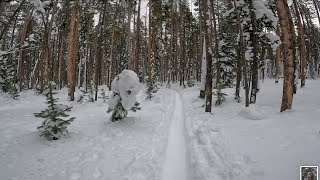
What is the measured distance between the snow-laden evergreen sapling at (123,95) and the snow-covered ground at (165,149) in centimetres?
47

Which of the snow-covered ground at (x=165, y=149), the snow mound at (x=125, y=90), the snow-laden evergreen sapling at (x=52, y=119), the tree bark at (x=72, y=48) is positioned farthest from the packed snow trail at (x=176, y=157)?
the tree bark at (x=72, y=48)

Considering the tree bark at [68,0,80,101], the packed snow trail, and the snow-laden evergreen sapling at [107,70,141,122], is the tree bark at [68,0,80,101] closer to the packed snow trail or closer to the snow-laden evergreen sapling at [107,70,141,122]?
the snow-laden evergreen sapling at [107,70,141,122]

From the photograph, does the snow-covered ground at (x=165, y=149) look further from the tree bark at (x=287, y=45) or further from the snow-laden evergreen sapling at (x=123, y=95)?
the tree bark at (x=287, y=45)

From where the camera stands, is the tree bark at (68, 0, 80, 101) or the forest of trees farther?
the tree bark at (68, 0, 80, 101)

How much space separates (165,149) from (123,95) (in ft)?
10.00

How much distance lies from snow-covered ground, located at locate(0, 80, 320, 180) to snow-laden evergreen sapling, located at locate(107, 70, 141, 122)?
472 millimetres

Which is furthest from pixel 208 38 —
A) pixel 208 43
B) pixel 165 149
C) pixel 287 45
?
pixel 165 149

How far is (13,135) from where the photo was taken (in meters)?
7.97

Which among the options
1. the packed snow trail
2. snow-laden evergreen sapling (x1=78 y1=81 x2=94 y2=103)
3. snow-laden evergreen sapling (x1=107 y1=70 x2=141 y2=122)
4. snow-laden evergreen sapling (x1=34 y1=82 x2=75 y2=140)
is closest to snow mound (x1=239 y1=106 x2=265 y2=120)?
the packed snow trail

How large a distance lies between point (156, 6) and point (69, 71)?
1296 cm

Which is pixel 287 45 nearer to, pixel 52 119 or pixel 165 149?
pixel 165 149

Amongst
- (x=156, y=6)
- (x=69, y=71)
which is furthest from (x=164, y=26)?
(x=69, y=71)

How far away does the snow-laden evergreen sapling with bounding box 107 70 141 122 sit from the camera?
9.96m

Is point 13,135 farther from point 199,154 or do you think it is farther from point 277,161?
point 277,161
